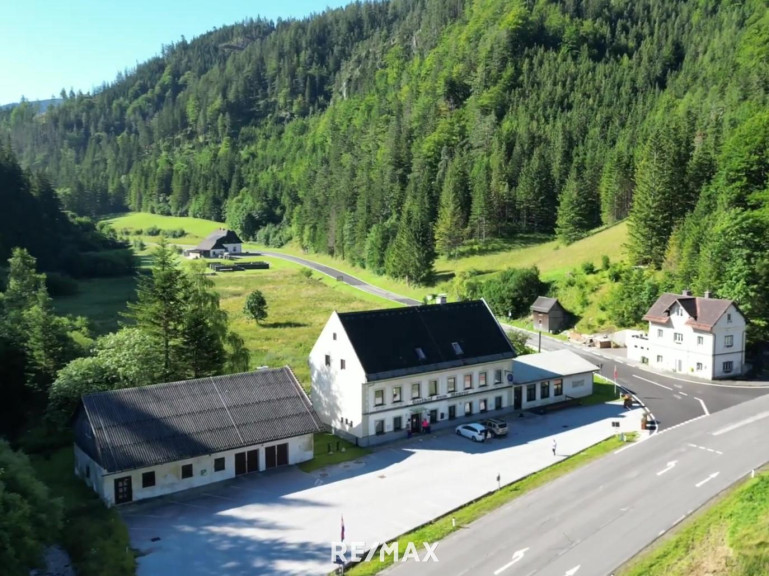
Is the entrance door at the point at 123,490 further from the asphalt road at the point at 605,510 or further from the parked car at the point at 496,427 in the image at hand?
the parked car at the point at 496,427

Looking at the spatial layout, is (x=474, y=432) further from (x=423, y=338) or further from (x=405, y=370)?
(x=423, y=338)

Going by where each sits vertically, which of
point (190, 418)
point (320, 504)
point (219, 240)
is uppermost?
point (219, 240)

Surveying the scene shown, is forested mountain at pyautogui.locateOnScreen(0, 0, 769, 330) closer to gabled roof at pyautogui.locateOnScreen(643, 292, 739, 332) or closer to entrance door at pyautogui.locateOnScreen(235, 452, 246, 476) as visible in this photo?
gabled roof at pyautogui.locateOnScreen(643, 292, 739, 332)

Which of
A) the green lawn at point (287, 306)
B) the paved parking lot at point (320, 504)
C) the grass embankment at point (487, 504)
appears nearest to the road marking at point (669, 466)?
the grass embankment at point (487, 504)

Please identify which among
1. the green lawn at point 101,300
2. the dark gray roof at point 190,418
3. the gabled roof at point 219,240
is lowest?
the dark gray roof at point 190,418

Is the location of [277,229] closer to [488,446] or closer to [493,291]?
[493,291]

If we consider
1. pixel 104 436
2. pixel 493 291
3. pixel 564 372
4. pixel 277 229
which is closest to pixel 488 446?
pixel 564 372

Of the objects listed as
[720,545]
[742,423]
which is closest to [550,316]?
[742,423]
